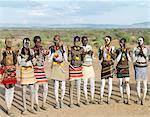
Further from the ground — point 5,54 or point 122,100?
point 5,54

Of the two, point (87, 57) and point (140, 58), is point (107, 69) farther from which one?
point (140, 58)

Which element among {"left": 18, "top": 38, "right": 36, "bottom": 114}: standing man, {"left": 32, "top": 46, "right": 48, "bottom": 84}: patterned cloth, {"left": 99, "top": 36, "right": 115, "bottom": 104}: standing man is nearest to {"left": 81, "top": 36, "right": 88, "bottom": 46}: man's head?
{"left": 99, "top": 36, "right": 115, "bottom": 104}: standing man

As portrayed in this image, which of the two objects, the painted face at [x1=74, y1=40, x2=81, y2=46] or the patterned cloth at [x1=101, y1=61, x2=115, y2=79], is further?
the patterned cloth at [x1=101, y1=61, x2=115, y2=79]

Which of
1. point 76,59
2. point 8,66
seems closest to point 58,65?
point 76,59

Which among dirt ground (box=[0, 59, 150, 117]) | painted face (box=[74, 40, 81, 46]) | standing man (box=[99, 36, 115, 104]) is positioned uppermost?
painted face (box=[74, 40, 81, 46])

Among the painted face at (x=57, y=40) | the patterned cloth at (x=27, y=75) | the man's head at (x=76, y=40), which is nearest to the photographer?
the patterned cloth at (x=27, y=75)

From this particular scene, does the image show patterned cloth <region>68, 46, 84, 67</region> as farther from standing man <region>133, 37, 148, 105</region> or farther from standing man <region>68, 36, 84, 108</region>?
standing man <region>133, 37, 148, 105</region>

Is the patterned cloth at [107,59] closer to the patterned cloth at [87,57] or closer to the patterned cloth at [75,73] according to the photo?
the patterned cloth at [87,57]

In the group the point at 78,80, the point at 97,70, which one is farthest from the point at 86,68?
the point at 97,70

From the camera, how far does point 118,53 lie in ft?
34.8

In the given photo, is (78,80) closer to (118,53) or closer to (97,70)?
(118,53)

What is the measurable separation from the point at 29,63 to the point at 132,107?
297 cm

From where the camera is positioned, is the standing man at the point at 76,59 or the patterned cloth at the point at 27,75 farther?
the standing man at the point at 76,59

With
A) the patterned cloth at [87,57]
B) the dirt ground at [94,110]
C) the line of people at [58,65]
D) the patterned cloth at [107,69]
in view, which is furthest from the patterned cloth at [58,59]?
the patterned cloth at [107,69]
